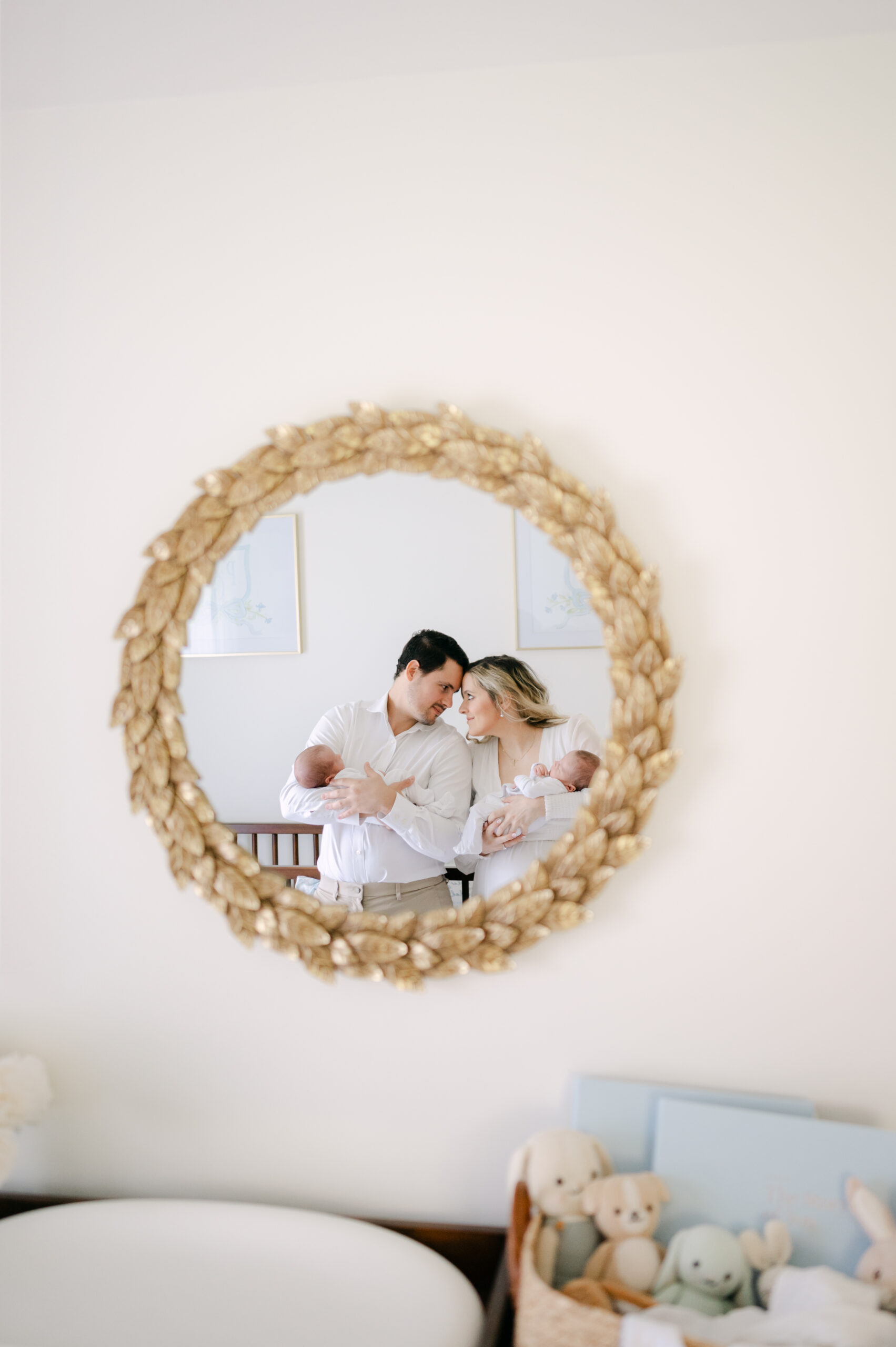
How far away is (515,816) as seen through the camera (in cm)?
142

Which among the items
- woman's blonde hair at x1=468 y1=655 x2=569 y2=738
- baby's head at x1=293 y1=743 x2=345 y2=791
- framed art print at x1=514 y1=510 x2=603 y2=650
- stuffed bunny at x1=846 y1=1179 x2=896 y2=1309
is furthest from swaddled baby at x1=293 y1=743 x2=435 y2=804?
stuffed bunny at x1=846 y1=1179 x2=896 y2=1309

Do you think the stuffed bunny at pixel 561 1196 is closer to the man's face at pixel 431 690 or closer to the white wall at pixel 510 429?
the white wall at pixel 510 429

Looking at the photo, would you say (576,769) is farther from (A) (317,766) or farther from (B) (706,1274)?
(B) (706,1274)

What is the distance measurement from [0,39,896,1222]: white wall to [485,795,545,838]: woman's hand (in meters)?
0.19

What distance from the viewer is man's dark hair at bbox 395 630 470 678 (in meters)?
1.44

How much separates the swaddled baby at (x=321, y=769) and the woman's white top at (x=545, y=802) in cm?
13

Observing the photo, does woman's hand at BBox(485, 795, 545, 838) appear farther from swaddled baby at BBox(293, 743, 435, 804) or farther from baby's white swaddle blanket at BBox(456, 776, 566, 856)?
swaddled baby at BBox(293, 743, 435, 804)

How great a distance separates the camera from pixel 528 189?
1.49m

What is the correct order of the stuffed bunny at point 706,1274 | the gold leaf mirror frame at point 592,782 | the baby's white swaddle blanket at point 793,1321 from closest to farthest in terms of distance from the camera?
the baby's white swaddle blanket at point 793,1321 → the stuffed bunny at point 706,1274 → the gold leaf mirror frame at point 592,782

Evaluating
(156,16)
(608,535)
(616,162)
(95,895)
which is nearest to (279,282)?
(156,16)

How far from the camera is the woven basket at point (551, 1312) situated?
1126mm

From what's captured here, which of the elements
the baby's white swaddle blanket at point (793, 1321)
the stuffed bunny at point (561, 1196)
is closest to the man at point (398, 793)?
the stuffed bunny at point (561, 1196)

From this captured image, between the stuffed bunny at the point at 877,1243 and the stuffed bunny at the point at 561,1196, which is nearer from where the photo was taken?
the stuffed bunny at the point at 877,1243

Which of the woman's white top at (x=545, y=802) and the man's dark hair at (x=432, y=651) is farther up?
the man's dark hair at (x=432, y=651)
